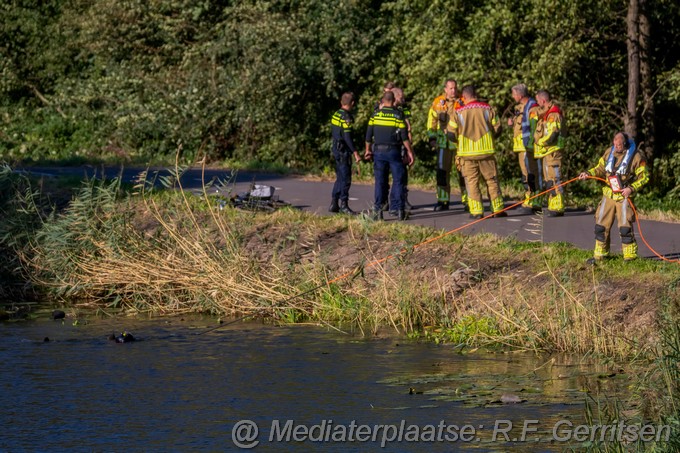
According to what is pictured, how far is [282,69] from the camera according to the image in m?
26.6

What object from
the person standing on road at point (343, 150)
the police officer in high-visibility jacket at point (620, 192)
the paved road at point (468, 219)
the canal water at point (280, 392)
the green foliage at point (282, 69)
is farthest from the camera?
the green foliage at point (282, 69)

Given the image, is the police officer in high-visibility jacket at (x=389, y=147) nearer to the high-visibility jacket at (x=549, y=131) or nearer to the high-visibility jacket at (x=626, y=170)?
the high-visibility jacket at (x=549, y=131)

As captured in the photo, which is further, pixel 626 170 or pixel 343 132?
pixel 343 132

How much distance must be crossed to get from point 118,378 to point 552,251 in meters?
5.27

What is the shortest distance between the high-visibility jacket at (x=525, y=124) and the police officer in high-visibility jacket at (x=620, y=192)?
16.0 ft

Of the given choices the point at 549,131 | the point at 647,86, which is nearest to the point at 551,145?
the point at 549,131

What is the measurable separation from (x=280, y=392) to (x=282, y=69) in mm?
16484

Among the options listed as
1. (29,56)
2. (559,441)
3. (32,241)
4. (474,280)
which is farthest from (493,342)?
(29,56)

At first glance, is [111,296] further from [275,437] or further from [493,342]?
[275,437]

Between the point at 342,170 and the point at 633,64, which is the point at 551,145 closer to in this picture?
the point at 342,170

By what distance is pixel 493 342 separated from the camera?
41.5 ft

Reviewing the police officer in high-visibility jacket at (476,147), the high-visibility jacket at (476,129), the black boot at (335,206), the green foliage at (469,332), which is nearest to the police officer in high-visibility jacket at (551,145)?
the police officer in high-visibility jacket at (476,147)

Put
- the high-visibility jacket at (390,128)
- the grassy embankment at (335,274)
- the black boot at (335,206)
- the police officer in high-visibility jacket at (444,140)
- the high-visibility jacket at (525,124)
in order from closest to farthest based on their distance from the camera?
1. the grassy embankment at (335,274)
2. the high-visibility jacket at (390,128)
3. the black boot at (335,206)
4. the police officer in high-visibility jacket at (444,140)
5. the high-visibility jacket at (525,124)

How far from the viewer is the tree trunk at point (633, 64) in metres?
22.5
